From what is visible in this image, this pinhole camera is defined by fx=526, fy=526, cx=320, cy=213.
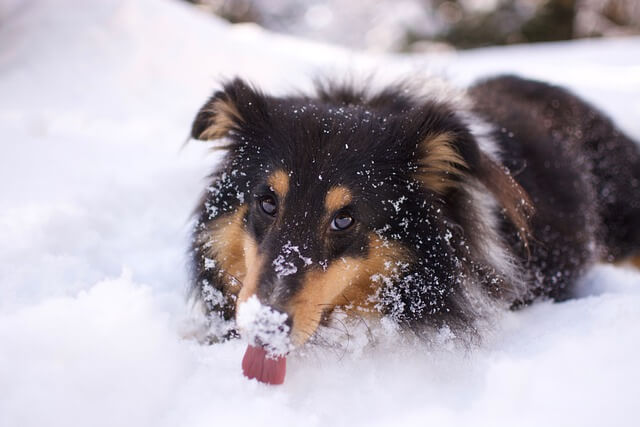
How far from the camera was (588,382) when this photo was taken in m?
1.68

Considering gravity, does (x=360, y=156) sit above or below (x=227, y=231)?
above

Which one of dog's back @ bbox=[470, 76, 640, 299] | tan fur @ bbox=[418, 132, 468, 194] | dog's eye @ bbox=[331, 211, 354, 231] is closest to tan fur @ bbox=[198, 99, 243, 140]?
dog's eye @ bbox=[331, 211, 354, 231]

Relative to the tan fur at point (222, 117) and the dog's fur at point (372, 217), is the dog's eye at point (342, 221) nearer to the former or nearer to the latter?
the dog's fur at point (372, 217)

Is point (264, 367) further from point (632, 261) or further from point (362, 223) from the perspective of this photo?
point (632, 261)

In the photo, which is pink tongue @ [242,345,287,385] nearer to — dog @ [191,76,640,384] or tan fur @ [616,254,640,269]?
dog @ [191,76,640,384]

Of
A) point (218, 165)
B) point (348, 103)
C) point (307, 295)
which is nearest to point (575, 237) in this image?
point (348, 103)

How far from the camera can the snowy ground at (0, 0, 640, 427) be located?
164 centimetres

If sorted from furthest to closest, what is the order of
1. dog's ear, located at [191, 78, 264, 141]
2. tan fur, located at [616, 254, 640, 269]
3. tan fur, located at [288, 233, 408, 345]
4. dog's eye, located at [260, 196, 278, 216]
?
tan fur, located at [616, 254, 640, 269]
dog's ear, located at [191, 78, 264, 141]
dog's eye, located at [260, 196, 278, 216]
tan fur, located at [288, 233, 408, 345]

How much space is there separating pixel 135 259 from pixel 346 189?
1305 millimetres

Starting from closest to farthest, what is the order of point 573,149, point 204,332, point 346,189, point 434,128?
point 346,189, point 434,128, point 204,332, point 573,149

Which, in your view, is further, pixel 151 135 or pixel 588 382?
pixel 151 135

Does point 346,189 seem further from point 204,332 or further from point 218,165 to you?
point 204,332

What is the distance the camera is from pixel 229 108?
7.63ft

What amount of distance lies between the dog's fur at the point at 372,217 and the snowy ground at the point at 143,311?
21cm
